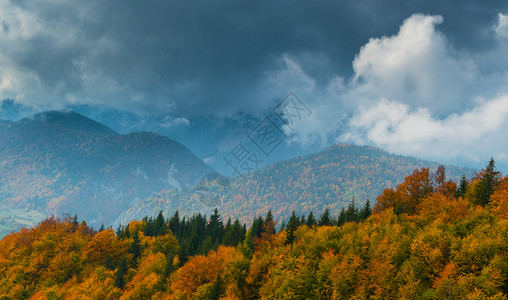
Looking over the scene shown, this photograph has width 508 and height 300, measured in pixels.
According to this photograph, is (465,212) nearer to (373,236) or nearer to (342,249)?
(373,236)

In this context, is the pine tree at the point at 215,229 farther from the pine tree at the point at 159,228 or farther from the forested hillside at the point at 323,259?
the pine tree at the point at 159,228

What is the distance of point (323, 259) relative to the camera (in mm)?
70312

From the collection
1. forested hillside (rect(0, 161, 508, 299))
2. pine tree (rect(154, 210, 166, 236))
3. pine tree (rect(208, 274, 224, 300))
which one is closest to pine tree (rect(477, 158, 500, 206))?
forested hillside (rect(0, 161, 508, 299))

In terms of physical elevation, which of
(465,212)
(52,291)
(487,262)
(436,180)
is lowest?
(52,291)

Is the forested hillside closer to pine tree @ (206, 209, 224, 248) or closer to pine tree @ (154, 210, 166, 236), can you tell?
pine tree @ (206, 209, 224, 248)

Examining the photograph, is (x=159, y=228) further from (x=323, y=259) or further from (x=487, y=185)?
(x=487, y=185)

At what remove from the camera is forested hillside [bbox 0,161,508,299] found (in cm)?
5312

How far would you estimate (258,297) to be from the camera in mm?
75938

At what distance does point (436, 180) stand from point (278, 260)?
213 feet

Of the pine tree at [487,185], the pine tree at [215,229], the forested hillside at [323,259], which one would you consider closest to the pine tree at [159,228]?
the forested hillside at [323,259]

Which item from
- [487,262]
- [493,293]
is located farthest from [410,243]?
[493,293]

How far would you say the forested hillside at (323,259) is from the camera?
53.1m

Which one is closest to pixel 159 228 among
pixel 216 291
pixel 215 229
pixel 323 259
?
pixel 215 229

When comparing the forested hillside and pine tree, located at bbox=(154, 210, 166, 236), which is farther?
pine tree, located at bbox=(154, 210, 166, 236)
